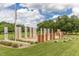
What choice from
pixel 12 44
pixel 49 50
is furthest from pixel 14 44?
pixel 49 50

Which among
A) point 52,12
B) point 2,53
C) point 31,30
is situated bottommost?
point 2,53

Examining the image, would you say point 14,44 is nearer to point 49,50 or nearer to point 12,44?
point 12,44

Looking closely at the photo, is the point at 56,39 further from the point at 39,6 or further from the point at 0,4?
the point at 0,4

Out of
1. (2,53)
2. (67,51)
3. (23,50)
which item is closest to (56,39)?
(67,51)

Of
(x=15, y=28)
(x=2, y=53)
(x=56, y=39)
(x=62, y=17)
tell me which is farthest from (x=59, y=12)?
(x=2, y=53)

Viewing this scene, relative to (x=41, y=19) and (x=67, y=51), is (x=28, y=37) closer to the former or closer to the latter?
(x=41, y=19)

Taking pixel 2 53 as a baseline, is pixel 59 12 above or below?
above
